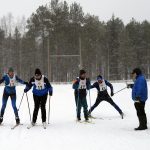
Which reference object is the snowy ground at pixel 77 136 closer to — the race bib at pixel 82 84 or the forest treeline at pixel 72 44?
the race bib at pixel 82 84

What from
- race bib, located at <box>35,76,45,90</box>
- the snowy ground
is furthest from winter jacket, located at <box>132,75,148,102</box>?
race bib, located at <box>35,76,45,90</box>

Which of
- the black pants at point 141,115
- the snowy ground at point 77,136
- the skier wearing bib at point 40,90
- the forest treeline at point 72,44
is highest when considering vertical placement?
the forest treeline at point 72,44

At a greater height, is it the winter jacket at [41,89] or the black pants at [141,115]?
the winter jacket at [41,89]

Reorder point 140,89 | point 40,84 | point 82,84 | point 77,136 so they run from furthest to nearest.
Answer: point 82,84
point 40,84
point 140,89
point 77,136

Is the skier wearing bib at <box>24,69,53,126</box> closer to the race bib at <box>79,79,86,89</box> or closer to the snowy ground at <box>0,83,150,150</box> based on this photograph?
the snowy ground at <box>0,83,150,150</box>

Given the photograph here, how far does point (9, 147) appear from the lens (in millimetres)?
8344

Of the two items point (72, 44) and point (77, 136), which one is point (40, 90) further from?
point (72, 44)

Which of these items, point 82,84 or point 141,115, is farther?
point 82,84

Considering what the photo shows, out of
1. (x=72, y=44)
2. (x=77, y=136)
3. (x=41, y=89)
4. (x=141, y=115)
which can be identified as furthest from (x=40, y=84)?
(x=72, y=44)

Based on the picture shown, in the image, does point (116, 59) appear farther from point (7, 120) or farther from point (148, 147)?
point (148, 147)

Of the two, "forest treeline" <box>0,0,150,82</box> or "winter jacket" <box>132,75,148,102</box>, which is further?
"forest treeline" <box>0,0,150,82</box>

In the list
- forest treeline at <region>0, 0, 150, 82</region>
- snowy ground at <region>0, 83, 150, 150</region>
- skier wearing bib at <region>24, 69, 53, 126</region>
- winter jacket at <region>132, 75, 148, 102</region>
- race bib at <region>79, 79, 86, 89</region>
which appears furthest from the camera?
forest treeline at <region>0, 0, 150, 82</region>

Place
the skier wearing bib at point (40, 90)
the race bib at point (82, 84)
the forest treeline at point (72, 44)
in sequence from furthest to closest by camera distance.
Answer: the forest treeline at point (72, 44), the race bib at point (82, 84), the skier wearing bib at point (40, 90)

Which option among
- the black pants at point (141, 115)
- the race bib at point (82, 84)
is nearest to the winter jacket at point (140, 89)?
the black pants at point (141, 115)
